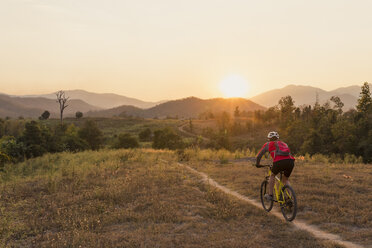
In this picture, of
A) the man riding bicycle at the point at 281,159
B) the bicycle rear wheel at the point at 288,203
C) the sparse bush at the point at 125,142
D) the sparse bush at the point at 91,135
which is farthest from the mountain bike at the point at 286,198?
the sparse bush at the point at 125,142

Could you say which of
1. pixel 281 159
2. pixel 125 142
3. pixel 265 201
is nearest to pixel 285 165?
pixel 281 159

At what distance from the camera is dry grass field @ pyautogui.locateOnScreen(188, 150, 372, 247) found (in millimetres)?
7371

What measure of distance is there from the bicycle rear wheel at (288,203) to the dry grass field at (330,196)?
53 centimetres

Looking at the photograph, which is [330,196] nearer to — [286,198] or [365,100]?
[286,198]

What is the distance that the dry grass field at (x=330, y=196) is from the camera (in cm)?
737

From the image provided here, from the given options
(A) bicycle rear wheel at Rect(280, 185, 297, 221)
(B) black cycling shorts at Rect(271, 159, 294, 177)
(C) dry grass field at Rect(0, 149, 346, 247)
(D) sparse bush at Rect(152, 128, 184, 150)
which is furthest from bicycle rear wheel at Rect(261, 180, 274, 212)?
(D) sparse bush at Rect(152, 128, 184, 150)

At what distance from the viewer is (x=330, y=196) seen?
32.9 ft

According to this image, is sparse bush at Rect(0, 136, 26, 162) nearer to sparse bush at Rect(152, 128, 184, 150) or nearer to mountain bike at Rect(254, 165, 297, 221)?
sparse bush at Rect(152, 128, 184, 150)

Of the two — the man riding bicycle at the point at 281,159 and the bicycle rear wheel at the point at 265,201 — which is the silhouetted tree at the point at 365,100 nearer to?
the bicycle rear wheel at the point at 265,201

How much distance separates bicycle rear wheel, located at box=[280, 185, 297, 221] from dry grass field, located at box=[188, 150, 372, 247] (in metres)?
0.53

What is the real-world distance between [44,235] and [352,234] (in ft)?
25.3

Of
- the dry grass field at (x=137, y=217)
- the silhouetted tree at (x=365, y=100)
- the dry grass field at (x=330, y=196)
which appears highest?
the silhouetted tree at (x=365, y=100)

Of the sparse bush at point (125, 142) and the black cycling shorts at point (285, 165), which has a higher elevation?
the black cycling shorts at point (285, 165)

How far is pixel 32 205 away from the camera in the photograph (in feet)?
33.3
